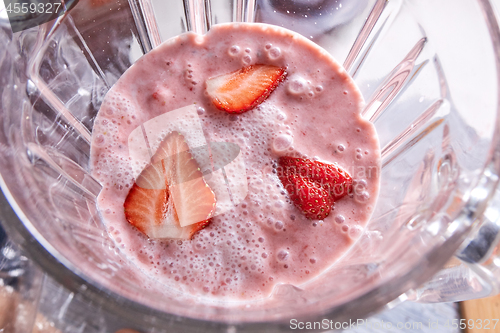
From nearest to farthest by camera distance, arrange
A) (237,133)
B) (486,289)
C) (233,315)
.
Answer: (233,315)
(486,289)
(237,133)

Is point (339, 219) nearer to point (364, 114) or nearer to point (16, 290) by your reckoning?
point (364, 114)

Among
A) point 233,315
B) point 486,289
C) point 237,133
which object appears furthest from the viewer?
point 237,133

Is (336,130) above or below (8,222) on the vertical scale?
below

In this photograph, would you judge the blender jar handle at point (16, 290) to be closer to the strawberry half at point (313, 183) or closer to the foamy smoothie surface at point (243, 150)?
the foamy smoothie surface at point (243, 150)

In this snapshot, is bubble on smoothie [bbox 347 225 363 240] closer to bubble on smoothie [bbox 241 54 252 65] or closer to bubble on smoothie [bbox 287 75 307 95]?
bubble on smoothie [bbox 287 75 307 95]

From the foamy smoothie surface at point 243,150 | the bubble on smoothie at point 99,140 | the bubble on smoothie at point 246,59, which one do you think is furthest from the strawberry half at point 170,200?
the bubble on smoothie at point 246,59

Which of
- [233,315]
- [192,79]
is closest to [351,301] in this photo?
[233,315]

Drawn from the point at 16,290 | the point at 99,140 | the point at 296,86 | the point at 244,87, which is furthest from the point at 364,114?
the point at 16,290

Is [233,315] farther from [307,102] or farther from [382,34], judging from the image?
[382,34]
